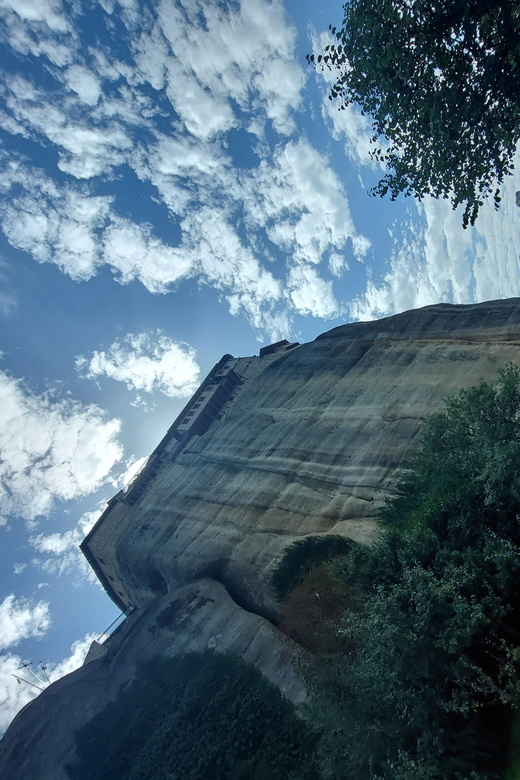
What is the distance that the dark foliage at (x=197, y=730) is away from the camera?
54.1 feet

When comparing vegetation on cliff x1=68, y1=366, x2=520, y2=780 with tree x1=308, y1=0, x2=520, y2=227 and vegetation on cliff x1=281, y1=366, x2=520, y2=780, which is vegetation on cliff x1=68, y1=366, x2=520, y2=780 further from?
tree x1=308, y1=0, x2=520, y2=227

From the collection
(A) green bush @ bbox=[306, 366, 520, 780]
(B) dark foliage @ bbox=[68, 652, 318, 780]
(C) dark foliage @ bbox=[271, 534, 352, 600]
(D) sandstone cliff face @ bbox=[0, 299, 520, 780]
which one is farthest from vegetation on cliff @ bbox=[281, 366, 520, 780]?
(D) sandstone cliff face @ bbox=[0, 299, 520, 780]

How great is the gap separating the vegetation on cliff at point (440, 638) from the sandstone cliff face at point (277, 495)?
12.4 feet

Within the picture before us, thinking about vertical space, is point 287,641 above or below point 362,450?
below

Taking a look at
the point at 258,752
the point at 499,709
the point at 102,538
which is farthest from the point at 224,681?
the point at 102,538

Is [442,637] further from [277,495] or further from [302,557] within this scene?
[277,495]

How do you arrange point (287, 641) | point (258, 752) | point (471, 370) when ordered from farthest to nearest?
point (471, 370)
point (287, 641)
point (258, 752)

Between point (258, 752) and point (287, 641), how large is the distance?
12.7 ft

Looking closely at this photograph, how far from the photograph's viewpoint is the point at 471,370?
23172 millimetres

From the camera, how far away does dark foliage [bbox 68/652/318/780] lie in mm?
16500

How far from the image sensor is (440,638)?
1200cm

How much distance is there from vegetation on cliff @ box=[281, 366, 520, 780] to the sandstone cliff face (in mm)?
3768

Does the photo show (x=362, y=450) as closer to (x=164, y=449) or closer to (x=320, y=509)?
(x=320, y=509)

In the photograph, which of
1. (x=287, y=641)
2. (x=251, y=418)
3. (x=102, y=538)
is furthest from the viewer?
(x=102, y=538)
